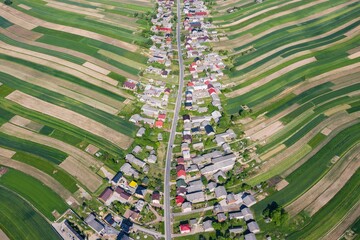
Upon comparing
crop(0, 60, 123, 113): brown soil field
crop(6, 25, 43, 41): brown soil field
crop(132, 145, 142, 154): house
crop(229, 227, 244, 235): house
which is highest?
crop(6, 25, 43, 41): brown soil field

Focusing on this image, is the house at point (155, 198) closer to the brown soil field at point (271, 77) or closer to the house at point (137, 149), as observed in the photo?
the house at point (137, 149)

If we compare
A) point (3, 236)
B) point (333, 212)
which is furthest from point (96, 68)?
point (333, 212)

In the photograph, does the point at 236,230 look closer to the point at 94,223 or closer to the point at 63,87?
the point at 94,223

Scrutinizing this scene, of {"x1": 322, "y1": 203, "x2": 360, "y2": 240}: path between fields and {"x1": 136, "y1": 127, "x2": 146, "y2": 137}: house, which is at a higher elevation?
{"x1": 136, "y1": 127, "x2": 146, "y2": 137}: house

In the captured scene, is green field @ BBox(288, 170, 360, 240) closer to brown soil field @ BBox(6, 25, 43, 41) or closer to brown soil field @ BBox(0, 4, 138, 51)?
brown soil field @ BBox(0, 4, 138, 51)

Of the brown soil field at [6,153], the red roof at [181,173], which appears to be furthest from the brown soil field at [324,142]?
the brown soil field at [6,153]

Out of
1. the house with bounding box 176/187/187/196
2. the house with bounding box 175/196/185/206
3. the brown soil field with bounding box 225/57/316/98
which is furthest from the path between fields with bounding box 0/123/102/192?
the brown soil field with bounding box 225/57/316/98

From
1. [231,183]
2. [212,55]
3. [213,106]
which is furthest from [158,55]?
[231,183]

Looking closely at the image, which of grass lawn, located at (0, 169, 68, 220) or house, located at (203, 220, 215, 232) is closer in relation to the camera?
house, located at (203, 220, 215, 232)
